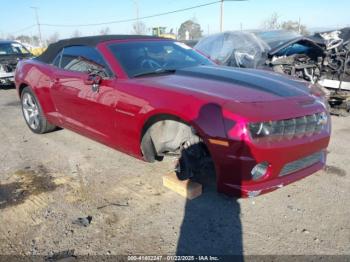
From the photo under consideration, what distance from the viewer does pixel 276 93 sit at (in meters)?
3.09

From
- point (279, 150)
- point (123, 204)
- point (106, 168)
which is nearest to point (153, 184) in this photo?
point (123, 204)

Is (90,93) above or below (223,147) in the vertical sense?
above

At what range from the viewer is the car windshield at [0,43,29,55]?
1184 centimetres

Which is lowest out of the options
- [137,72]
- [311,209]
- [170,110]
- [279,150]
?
[311,209]

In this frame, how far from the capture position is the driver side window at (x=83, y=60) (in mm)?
3838

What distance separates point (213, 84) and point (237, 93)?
1.11 ft

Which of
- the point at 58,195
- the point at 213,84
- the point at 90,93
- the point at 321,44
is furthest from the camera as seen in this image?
the point at 321,44

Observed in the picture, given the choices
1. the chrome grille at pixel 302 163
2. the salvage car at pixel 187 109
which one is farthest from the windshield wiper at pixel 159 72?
the chrome grille at pixel 302 163

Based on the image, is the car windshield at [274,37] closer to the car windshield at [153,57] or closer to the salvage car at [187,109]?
the car windshield at [153,57]

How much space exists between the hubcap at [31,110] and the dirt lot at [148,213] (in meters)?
1.19

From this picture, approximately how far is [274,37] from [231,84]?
5218 mm

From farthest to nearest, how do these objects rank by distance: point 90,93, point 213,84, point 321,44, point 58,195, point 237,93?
1. point 321,44
2. point 90,93
3. point 58,195
4. point 213,84
5. point 237,93

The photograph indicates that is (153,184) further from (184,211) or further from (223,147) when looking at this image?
(223,147)

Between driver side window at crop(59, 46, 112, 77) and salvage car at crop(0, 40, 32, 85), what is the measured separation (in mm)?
6903
